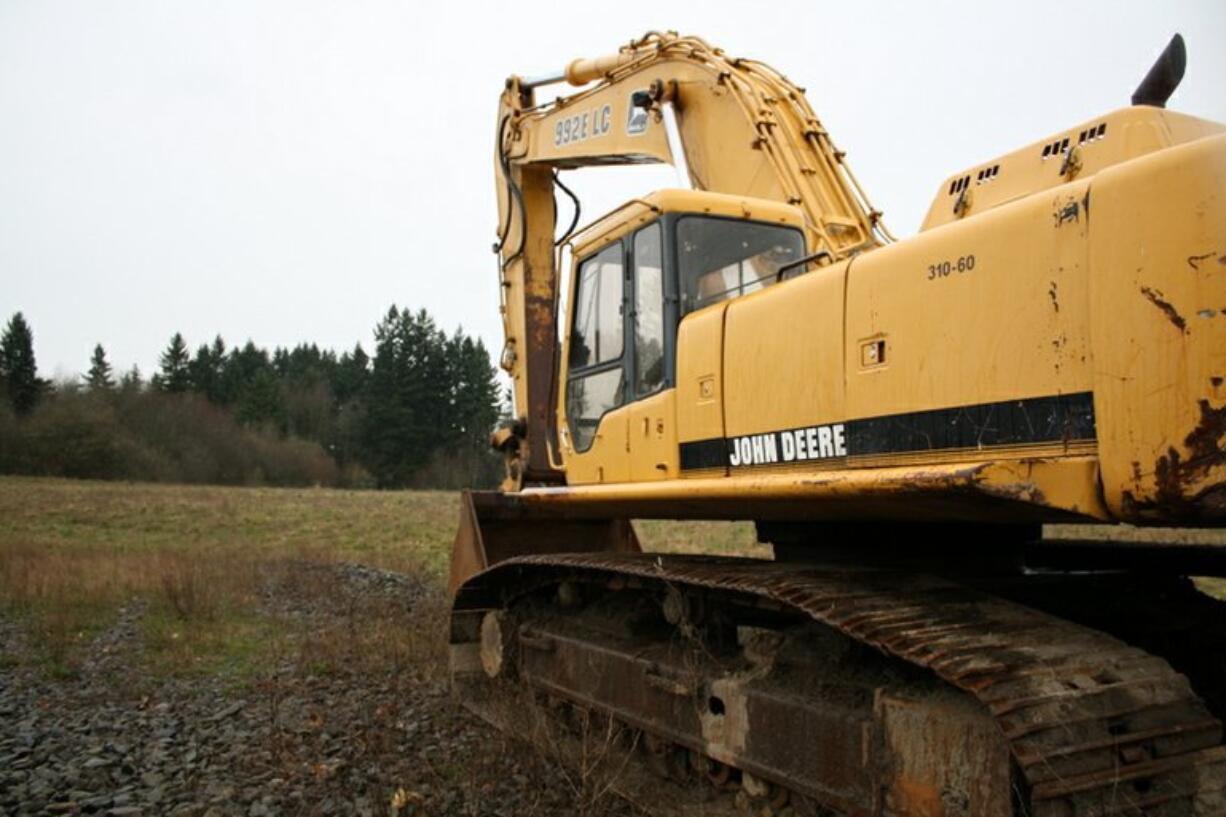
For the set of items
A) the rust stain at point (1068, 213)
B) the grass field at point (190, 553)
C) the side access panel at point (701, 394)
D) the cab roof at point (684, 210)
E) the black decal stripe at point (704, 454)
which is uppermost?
the cab roof at point (684, 210)

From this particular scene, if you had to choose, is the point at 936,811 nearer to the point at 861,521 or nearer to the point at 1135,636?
the point at 861,521

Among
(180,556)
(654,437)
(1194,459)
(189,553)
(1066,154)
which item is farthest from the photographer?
(189,553)

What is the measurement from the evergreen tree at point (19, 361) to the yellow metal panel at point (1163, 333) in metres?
73.8

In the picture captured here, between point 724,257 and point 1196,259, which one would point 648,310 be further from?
point 1196,259

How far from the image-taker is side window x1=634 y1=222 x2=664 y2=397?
513 cm

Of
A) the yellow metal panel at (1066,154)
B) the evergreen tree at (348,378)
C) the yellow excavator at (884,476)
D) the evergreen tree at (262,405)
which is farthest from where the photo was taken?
the evergreen tree at (348,378)

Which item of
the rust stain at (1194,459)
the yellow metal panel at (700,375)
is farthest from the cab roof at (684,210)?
the rust stain at (1194,459)

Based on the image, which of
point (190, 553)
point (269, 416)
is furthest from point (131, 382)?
point (190, 553)

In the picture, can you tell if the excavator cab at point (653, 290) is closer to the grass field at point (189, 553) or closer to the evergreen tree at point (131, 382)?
the grass field at point (189, 553)

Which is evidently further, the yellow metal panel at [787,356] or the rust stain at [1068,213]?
the yellow metal panel at [787,356]

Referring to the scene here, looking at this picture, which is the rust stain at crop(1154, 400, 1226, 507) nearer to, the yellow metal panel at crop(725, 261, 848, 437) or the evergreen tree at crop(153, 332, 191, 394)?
the yellow metal panel at crop(725, 261, 848, 437)

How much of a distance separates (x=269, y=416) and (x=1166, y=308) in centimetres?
7751

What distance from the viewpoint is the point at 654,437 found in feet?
16.4

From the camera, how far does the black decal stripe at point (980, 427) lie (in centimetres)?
287
